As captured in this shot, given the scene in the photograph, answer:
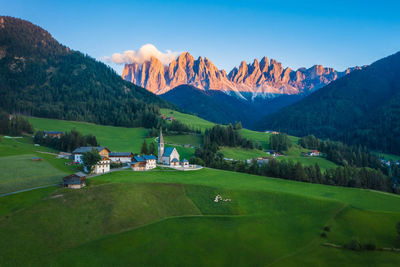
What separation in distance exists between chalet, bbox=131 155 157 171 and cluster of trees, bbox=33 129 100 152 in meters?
38.6

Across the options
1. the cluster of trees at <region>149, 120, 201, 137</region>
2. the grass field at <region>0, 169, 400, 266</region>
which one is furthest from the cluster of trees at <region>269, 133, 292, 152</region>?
the grass field at <region>0, 169, 400, 266</region>

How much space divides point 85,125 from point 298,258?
6697 inches

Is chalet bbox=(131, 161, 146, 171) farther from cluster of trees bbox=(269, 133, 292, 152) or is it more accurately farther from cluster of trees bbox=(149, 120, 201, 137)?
cluster of trees bbox=(269, 133, 292, 152)

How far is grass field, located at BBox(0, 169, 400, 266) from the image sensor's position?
1569 inches

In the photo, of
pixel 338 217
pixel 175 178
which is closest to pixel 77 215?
pixel 175 178

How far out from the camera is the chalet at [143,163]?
87188mm

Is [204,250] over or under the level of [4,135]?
under

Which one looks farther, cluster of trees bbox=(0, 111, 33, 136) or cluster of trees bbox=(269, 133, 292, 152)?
cluster of trees bbox=(269, 133, 292, 152)

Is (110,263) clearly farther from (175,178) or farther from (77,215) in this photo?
(175,178)

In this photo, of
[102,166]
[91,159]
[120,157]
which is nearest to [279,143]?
[120,157]

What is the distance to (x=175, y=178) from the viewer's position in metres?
75.9

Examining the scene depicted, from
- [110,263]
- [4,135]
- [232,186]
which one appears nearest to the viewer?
[110,263]

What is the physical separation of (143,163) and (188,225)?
140 feet

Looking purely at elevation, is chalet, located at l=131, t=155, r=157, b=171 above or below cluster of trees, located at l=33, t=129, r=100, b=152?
below
